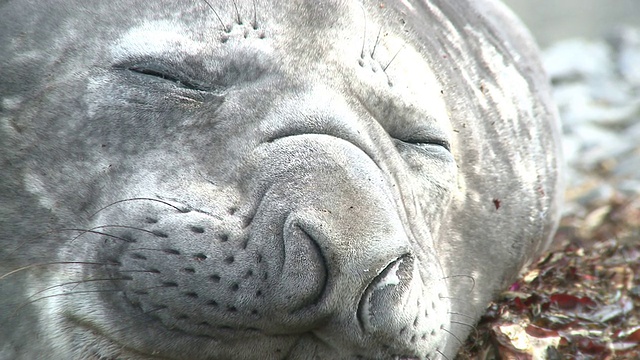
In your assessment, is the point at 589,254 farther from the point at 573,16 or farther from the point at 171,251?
the point at 573,16

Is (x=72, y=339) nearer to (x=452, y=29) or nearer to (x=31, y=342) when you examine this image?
(x=31, y=342)

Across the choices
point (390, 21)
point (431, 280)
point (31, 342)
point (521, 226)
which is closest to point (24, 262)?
point (31, 342)

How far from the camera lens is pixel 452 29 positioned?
445 cm

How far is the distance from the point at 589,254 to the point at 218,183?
290 cm

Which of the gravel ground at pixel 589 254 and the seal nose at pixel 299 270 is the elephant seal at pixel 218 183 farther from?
the gravel ground at pixel 589 254

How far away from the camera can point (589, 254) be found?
5188 mm

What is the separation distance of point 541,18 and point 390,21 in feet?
29.7

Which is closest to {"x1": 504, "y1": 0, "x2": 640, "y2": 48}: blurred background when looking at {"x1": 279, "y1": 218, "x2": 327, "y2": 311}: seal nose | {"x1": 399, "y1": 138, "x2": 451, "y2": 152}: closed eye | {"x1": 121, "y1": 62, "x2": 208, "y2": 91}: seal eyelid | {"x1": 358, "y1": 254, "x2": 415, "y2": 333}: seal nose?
{"x1": 399, "y1": 138, "x2": 451, "y2": 152}: closed eye

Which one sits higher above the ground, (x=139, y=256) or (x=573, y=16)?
(x=139, y=256)

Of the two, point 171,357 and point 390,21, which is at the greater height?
point 390,21

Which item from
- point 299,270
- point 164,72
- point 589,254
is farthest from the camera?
point 589,254

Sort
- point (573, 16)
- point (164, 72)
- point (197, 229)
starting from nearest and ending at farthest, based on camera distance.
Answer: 1. point (197, 229)
2. point (164, 72)
3. point (573, 16)

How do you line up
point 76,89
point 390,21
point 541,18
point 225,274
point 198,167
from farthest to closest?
point 541,18, point 390,21, point 76,89, point 198,167, point 225,274

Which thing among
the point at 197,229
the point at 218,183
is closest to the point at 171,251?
the point at 197,229
